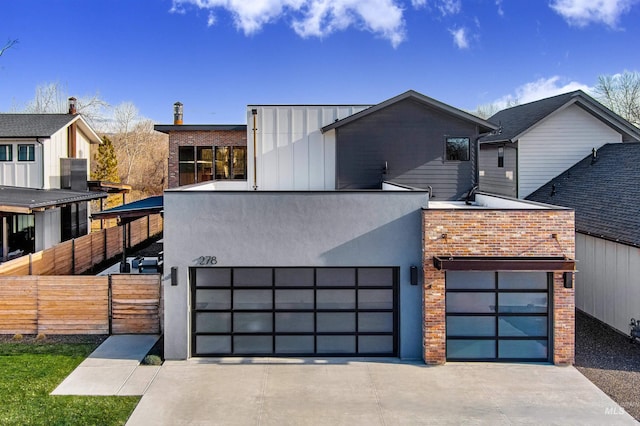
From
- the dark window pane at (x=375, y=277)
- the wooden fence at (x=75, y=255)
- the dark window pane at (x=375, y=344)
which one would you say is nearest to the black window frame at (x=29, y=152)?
the wooden fence at (x=75, y=255)

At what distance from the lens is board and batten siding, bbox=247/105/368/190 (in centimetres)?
1716

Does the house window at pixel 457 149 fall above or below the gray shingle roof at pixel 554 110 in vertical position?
below

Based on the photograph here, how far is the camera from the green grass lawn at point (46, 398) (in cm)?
802

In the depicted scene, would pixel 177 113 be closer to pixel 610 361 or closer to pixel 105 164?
pixel 105 164

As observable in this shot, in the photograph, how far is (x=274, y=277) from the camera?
1114cm

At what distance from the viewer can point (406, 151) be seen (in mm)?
16125

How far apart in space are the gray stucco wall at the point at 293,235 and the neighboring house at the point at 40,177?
11.3m

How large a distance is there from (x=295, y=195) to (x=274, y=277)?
74.0 inches

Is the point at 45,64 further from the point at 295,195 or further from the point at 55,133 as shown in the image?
the point at 295,195

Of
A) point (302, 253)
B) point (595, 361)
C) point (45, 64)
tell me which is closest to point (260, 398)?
point (302, 253)

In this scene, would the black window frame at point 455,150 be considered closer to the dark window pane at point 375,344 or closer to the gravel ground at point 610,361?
the gravel ground at point 610,361

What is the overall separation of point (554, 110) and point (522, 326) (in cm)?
1203

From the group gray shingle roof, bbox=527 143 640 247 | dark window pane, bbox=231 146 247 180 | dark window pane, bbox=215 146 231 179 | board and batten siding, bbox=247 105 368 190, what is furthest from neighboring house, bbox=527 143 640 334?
dark window pane, bbox=215 146 231 179

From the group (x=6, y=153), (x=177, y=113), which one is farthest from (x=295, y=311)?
(x=6, y=153)
